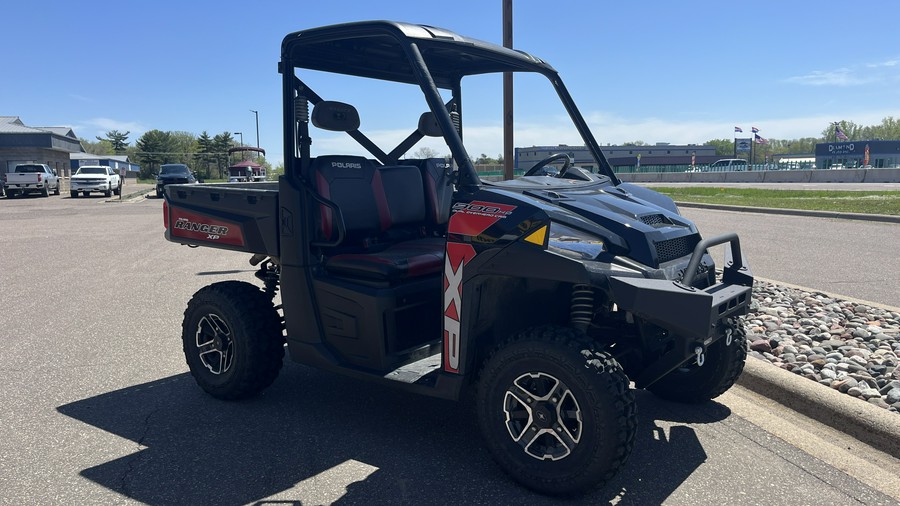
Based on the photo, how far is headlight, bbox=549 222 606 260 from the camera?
3086mm

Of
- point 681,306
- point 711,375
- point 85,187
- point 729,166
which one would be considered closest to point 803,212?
point 711,375

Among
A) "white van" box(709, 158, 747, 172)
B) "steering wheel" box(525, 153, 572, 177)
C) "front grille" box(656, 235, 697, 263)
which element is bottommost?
A: "front grille" box(656, 235, 697, 263)

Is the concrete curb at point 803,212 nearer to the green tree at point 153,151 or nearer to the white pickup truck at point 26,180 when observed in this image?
the white pickup truck at point 26,180

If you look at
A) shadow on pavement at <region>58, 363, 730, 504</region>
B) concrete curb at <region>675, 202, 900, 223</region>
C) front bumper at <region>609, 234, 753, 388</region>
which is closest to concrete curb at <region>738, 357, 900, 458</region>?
shadow on pavement at <region>58, 363, 730, 504</region>

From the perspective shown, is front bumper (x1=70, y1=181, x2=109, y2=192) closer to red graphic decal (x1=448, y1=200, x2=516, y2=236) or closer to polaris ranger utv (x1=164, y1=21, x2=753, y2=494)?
polaris ranger utv (x1=164, y1=21, x2=753, y2=494)

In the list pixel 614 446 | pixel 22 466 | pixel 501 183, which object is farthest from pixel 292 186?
pixel 614 446

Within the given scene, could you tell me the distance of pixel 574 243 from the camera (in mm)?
3141

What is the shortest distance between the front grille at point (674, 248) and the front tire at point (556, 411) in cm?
62

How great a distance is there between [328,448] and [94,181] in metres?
33.2

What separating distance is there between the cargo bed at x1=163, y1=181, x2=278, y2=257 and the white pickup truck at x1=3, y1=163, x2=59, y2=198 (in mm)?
33154

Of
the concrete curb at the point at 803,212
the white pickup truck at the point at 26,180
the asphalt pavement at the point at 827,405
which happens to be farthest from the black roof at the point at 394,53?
the white pickup truck at the point at 26,180

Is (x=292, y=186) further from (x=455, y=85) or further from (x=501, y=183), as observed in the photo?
(x=455, y=85)

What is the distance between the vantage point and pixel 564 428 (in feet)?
10.2

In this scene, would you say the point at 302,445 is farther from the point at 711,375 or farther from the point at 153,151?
the point at 153,151
